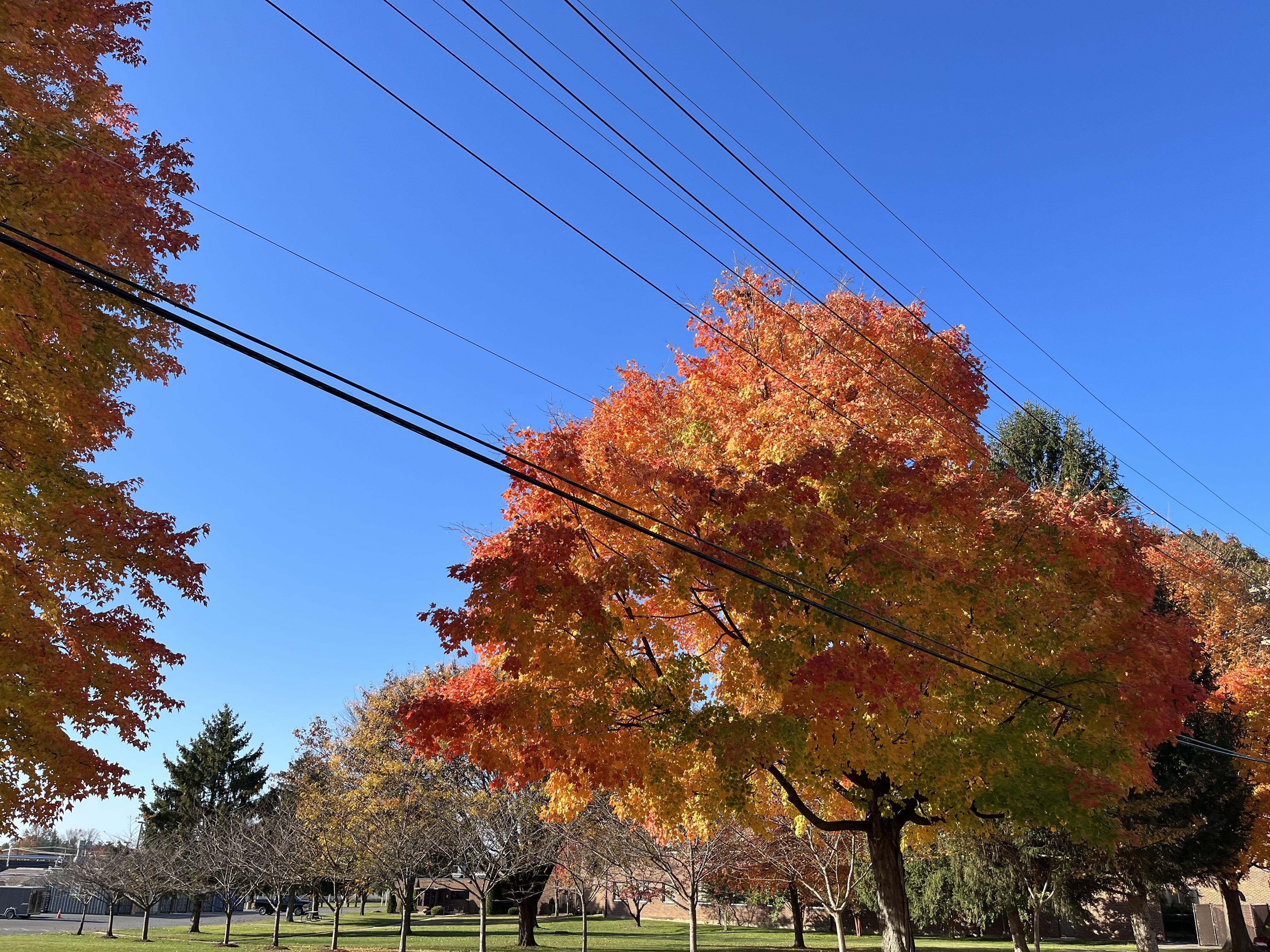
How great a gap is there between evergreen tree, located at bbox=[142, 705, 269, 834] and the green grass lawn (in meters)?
8.08

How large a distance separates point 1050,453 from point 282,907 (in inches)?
2829

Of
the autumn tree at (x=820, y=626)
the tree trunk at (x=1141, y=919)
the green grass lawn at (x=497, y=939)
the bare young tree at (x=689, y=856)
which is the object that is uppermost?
the autumn tree at (x=820, y=626)

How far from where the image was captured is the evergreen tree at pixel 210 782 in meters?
63.9

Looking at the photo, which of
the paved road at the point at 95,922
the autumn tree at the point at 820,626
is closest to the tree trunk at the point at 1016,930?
the autumn tree at the point at 820,626

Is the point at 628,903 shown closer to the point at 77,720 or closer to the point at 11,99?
the point at 77,720

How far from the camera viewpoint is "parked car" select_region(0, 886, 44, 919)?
241 ft

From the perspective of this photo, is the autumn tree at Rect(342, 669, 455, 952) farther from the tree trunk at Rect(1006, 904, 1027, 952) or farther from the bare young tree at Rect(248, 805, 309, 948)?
the tree trunk at Rect(1006, 904, 1027, 952)

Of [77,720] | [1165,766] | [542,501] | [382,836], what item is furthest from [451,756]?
[382,836]

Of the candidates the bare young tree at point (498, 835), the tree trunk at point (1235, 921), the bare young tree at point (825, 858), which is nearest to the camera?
the bare young tree at point (825, 858)

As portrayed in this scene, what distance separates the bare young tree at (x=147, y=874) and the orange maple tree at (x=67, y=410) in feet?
133

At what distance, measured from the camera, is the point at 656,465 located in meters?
14.1

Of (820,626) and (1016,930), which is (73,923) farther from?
(820,626)

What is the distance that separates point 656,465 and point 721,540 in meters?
1.68

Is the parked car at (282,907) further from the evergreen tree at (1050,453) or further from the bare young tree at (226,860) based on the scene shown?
the evergreen tree at (1050,453)
